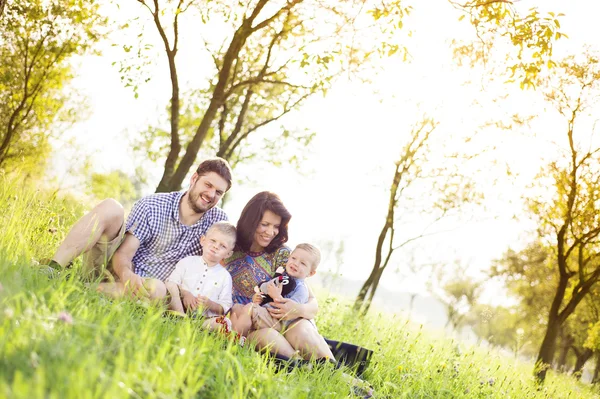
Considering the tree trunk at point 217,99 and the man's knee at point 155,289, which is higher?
the tree trunk at point 217,99

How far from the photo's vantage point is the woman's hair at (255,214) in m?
4.88

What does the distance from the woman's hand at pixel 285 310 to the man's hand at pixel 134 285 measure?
1088mm

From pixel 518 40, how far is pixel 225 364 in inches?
210

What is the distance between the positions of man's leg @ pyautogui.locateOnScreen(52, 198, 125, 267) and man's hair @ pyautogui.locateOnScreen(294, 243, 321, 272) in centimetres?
165

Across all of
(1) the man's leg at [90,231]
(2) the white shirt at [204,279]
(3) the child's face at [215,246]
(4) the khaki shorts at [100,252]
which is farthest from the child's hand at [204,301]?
(1) the man's leg at [90,231]

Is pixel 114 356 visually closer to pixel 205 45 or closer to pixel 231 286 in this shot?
pixel 231 286

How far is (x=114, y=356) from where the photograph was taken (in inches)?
89.2

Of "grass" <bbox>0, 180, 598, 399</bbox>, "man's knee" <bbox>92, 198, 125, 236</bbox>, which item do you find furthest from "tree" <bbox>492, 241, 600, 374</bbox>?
"man's knee" <bbox>92, 198, 125, 236</bbox>

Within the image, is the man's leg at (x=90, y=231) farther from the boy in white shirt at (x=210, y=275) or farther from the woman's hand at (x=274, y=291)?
the woman's hand at (x=274, y=291)

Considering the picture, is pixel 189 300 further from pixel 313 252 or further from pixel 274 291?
pixel 313 252

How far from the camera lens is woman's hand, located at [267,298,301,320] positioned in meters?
4.45

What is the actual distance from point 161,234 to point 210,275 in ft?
2.20

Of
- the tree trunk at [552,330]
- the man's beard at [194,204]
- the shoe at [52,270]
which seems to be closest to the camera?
the shoe at [52,270]

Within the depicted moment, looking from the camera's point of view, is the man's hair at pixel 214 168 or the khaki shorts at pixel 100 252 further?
the man's hair at pixel 214 168
